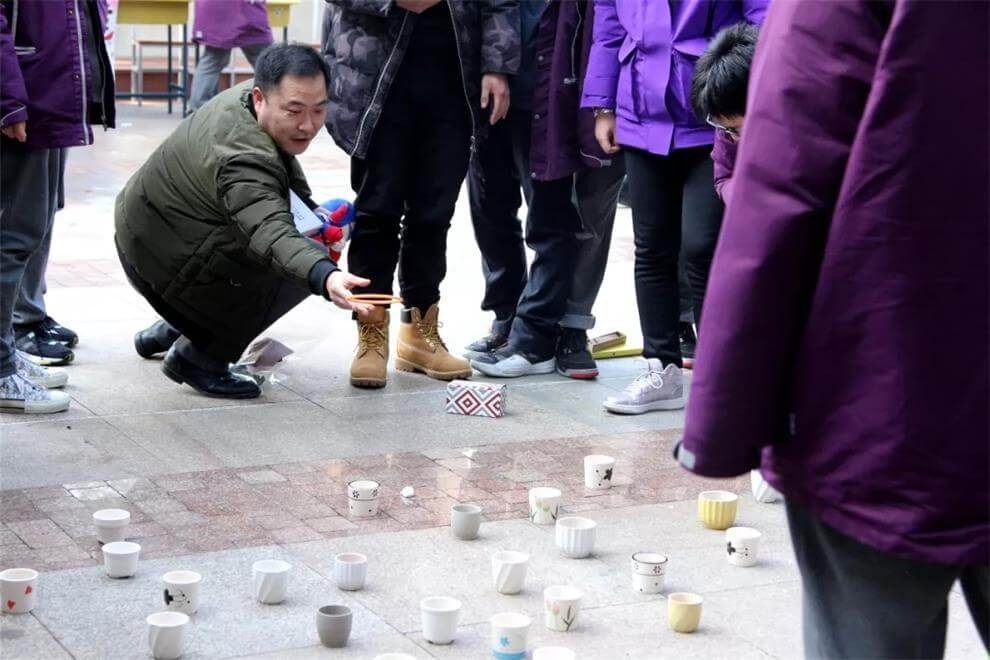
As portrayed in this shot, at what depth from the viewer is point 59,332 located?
6230 mm

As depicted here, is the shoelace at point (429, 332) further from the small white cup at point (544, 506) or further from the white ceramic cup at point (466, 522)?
the white ceramic cup at point (466, 522)

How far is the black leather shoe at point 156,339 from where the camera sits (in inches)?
241

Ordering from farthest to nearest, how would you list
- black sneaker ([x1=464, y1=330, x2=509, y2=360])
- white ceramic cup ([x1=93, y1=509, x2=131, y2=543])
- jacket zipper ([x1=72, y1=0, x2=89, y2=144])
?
1. black sneaker ([x1=464, y1=330, x2=509, y2=360])
2. jacket zipper ([x1=72, y1=0, x2=89, y2=144])
3. white ceramic cup ([x1=93, y1=509, x2=131, y2=543])

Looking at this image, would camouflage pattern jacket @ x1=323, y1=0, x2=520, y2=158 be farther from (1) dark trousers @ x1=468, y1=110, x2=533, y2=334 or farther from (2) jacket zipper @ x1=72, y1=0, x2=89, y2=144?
(2) jacket zipper @ x1=72, y1=0, x2=89, y2=144

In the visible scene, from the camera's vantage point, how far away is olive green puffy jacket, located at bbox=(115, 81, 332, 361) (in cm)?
520

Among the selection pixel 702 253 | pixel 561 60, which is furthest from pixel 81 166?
pixel 702 253

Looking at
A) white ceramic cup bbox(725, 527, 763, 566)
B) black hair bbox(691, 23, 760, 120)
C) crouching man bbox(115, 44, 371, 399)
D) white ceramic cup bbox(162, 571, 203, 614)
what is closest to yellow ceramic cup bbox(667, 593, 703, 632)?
white ceramic cup bbox(725, 527, 763, 566)

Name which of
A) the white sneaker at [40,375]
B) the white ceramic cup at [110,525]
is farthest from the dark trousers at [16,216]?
the white ceramic cup at [110,525]

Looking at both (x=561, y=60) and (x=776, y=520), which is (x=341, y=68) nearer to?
(x=561, y=60)

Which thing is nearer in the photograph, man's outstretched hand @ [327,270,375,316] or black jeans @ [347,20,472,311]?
man's outstretched hand @ [327,270,375,316]

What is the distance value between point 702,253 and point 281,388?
68.3 inches

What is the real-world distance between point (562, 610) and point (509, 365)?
2.74 metres

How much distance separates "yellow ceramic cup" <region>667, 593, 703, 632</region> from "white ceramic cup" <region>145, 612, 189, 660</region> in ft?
3.73

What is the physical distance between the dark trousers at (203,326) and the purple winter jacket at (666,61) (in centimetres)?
139
